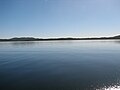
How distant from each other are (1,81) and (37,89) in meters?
4.76

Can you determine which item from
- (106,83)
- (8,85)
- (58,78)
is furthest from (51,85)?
(106,83)

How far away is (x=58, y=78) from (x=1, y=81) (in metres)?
5.96

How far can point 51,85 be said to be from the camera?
46.8ft

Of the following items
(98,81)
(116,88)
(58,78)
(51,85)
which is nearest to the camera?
(116,88)

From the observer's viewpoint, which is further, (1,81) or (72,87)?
(1,81)

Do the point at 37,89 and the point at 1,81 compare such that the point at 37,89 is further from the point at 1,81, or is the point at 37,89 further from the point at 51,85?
the point at 1,81

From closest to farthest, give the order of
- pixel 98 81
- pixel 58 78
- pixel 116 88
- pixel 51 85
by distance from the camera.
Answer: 1. pixel 116 88
2. pixel 51 85
3. pixel 98 81
4. pixel 58 78

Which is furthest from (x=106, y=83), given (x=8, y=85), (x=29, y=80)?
(x=8, y=85)

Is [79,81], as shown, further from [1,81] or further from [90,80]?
[1,81]

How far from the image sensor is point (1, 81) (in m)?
15.6

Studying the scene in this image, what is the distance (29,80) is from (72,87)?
498 centimetres

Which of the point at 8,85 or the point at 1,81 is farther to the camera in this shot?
the point at 1,81

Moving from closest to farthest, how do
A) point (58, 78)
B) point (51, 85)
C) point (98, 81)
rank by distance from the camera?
1. point (51, 85)
2. point (98, 81)
3. point (58, 78)

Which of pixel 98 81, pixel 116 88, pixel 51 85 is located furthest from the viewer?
pixel 98 81
